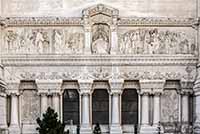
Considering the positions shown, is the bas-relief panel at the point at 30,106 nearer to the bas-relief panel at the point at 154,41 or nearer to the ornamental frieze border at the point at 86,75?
the ornamental frieze border at the point at 86,75

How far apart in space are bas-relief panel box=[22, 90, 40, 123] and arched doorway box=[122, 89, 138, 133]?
15.2 ft

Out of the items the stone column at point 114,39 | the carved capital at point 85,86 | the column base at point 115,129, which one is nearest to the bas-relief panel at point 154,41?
the stone column at point 114,39

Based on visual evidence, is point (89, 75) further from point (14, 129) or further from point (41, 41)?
point (14, 129)

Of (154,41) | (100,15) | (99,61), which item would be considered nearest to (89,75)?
(99,61)

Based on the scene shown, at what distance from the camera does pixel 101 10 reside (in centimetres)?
2864

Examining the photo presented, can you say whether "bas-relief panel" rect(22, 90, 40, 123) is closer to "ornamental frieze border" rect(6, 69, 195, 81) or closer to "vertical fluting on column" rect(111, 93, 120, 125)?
"ornamental frieze border" rect(6, 69, 195, 81)

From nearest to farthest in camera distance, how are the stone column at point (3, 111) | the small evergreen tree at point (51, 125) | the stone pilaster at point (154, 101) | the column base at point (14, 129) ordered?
the small evergreen tree at point (51, 125)
the stone column at point (3, 111)
the column base at point (14, 129)
the stone pilaster at point (154, 101)

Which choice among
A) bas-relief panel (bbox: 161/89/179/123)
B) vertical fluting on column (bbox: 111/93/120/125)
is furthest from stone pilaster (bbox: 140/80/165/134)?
vertical fluting on column (bbox: 111/93/120/125)

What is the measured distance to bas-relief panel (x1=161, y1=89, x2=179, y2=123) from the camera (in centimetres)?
2900

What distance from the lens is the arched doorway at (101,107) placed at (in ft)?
95.2

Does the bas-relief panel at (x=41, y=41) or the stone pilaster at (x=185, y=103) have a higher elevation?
the bas-relief panel at (x=41, y=41)

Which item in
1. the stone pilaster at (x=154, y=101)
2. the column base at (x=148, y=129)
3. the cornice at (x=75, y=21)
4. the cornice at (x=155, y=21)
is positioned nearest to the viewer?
the column base at (x=148, y=129)

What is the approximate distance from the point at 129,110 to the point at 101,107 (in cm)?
153

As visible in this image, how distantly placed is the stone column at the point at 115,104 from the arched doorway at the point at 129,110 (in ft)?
2.04
